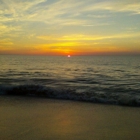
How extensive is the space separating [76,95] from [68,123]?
16.1ft

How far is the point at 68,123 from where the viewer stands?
20.7 ft

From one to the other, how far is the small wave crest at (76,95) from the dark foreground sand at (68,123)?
1.42 meters

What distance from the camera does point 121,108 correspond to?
337 inches

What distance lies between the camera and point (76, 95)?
11.2 m

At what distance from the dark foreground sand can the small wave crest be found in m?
1.42

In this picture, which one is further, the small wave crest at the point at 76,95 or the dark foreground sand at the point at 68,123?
the small wave crest at the point at 76,95

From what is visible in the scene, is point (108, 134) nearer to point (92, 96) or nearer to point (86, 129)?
point (86, 129)

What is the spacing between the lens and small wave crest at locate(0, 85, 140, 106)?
9.84 m

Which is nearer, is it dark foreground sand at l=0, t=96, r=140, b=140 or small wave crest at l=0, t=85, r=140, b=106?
dark foreground sand at l=0, t=96, r=140, b=140

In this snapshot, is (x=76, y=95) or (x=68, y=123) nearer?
(x=68, y=123)

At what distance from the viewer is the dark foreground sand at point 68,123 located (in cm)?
529

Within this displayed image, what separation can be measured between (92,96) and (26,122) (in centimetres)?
523

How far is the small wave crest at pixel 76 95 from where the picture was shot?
9844 millimetres

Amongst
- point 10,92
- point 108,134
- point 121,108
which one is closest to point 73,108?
point 121,108
